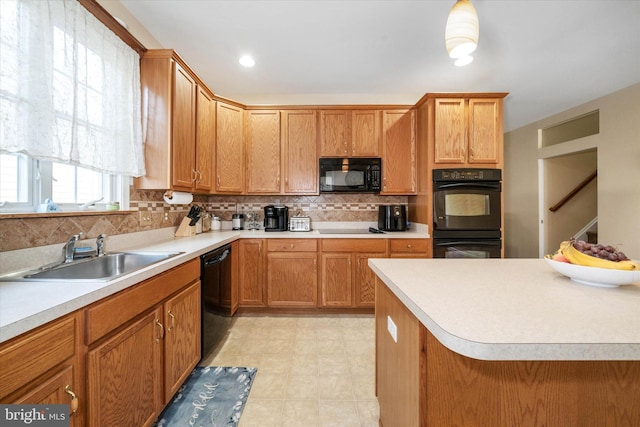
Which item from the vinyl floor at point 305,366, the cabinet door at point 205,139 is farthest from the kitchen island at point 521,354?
the cabinet door at point 205,139

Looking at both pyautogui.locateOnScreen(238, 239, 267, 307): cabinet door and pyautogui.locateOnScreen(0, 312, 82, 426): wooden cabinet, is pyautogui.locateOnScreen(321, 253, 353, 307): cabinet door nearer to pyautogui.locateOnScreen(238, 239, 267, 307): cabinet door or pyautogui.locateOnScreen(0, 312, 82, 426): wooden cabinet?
pyautogui.locateOnScreen(238, 239, 267, 307): cabinet door

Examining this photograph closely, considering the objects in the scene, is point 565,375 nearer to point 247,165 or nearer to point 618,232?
point 247,165

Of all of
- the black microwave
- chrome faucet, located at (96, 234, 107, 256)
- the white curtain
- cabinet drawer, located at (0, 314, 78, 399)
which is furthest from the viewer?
the black microwave

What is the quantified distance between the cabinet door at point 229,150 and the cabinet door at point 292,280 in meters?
0.94

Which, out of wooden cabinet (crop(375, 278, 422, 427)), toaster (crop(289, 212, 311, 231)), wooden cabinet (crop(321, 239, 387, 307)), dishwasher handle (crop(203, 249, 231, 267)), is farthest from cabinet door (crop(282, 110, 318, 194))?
wooden cabinet (crop(375, 278, 422, 427))

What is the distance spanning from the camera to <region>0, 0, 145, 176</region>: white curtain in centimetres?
106

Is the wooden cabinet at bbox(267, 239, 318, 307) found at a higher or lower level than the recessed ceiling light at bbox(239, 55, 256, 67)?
lower

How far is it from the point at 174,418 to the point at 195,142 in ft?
6.74

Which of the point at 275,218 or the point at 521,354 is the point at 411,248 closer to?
the point at 275,218

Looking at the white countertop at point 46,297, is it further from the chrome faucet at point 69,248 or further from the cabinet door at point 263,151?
the cabinet door at point 263,151

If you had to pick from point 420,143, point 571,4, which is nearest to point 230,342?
point 420,143

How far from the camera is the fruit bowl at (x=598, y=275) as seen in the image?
2.54 feet

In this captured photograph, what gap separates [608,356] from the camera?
0.51 meters

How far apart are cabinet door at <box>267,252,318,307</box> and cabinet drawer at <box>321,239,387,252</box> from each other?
19 centimetres
